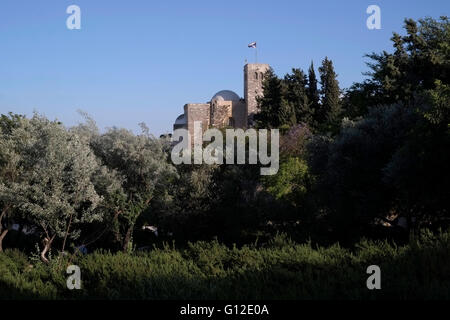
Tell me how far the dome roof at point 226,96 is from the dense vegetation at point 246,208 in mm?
40932

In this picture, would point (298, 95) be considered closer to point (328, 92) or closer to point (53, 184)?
point (328, 92)

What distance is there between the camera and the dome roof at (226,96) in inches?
2763

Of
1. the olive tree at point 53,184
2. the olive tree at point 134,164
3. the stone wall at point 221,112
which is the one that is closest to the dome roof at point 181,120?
the stone wall at point 221,112

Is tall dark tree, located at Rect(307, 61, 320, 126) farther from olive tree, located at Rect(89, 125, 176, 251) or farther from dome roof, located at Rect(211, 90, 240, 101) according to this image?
olive tree, located at Rect(89, 125, 176, 251)

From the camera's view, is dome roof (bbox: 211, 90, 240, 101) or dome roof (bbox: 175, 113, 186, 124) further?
dome roof (bbox: 175, 113, 186, 124)

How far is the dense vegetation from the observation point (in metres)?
8.60

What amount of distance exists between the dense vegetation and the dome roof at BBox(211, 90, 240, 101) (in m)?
40.9

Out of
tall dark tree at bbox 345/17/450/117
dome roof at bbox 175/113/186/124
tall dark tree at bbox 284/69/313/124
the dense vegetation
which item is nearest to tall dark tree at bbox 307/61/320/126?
tall dark tree at bbox 284/69/313/124

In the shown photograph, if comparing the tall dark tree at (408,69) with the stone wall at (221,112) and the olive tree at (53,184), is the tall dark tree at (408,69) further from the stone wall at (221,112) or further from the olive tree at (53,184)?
the stone wall at (221,112)

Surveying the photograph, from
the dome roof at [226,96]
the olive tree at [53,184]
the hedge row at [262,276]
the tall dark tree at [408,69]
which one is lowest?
the hedge row at [262,276]

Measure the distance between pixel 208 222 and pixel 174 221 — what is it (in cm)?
159

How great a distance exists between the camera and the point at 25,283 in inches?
410

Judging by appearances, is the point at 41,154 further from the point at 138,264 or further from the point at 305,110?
the point at 305,110
